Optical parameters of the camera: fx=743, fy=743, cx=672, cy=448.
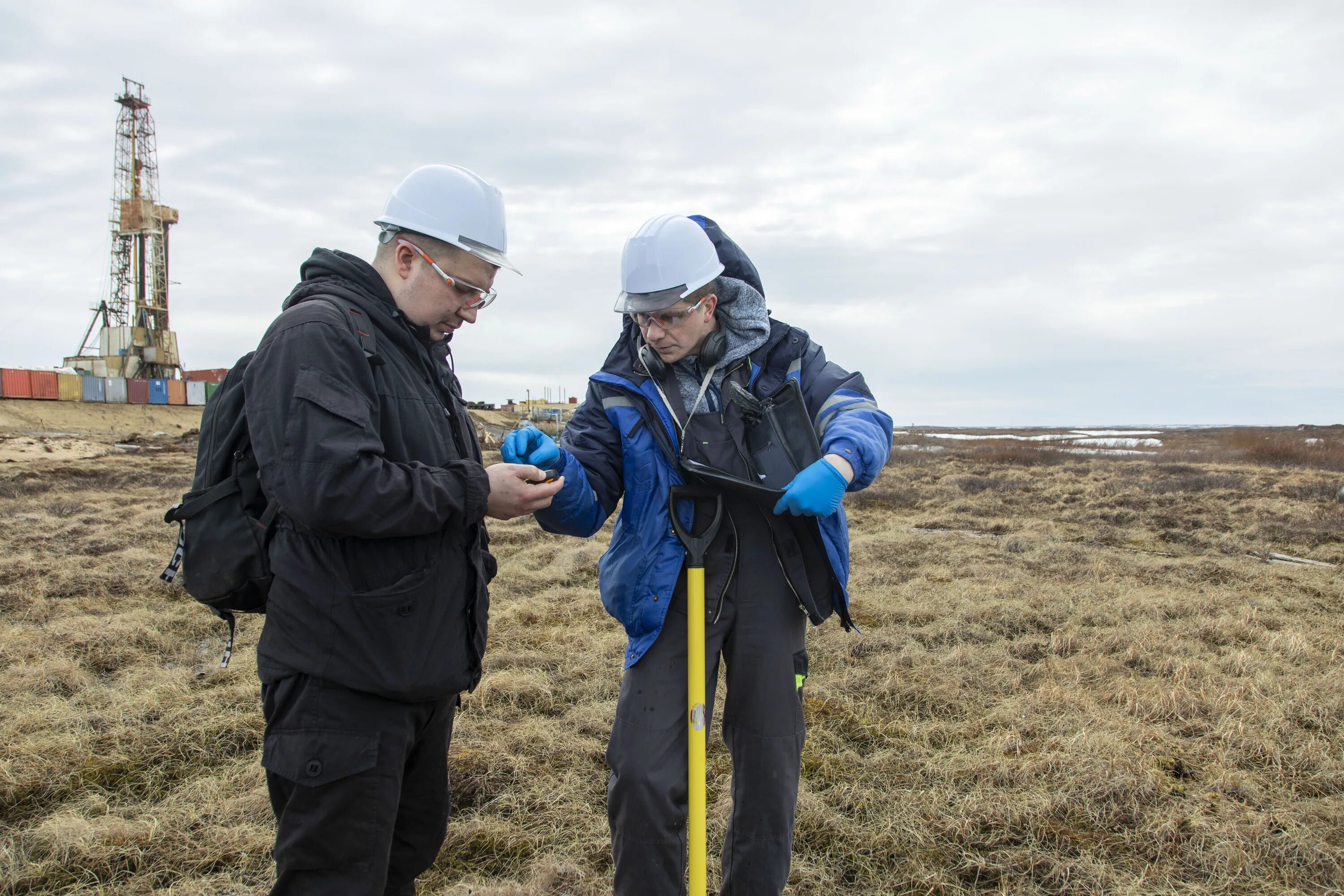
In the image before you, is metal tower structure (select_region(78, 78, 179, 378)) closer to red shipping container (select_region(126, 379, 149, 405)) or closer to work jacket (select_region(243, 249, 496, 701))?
red shipping container (select_region(126, 379, 149, 405))

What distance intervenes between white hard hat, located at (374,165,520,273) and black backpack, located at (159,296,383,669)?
0.29 metres

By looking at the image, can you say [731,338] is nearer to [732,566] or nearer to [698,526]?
[698,526]

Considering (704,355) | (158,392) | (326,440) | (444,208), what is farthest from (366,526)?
(158,392)

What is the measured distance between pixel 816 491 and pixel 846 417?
0.34m

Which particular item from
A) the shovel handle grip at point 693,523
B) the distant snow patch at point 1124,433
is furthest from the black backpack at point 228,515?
the distant snow patch at point 1124,433

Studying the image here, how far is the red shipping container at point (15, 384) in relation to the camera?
39.0 metres

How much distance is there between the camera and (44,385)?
39.8 m

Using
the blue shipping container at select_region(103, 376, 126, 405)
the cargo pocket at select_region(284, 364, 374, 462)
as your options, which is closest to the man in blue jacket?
the cargo pocket at select_region(284, 364, 374, 462)

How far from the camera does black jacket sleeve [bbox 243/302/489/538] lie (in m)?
1.54

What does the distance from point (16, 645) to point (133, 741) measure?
223cm

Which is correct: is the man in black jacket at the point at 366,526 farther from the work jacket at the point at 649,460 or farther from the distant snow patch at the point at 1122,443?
the distant snow patch at the point at 1122,443

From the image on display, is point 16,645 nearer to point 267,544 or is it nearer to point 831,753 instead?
point 267,544

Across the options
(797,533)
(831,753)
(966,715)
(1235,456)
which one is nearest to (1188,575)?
(966,715)

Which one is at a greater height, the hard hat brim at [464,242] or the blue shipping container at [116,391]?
the blue shipping container at [116,391]
